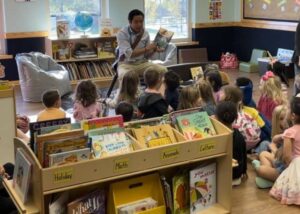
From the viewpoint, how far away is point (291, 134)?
3.40 meters

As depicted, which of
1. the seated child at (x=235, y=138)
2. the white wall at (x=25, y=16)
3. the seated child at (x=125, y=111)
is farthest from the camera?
the white wall at (x=25, y=16)

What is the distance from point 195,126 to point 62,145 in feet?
2.52

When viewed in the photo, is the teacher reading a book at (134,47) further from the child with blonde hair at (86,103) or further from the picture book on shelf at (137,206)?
the picture book on shelf at (137,206)

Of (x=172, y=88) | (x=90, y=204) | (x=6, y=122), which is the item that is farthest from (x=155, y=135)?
(x=172, y=88)

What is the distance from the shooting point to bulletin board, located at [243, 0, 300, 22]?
8195mm

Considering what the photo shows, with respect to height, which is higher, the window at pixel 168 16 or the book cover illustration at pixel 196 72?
the window at pixel 168 16

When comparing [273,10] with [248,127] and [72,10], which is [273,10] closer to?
[72,10]

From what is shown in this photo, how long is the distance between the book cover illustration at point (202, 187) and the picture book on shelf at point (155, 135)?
221 millimetres

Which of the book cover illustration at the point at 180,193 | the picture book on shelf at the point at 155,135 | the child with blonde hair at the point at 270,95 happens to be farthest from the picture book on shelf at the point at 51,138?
the child with blonde hair at the point at 270,95

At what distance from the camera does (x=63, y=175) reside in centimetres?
218

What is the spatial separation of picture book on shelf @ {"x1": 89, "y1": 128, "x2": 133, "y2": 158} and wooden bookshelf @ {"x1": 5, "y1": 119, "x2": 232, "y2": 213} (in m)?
0.09

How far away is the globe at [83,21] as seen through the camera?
25.6 feet

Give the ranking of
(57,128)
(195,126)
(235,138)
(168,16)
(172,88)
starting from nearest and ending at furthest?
(57,128)
(195,126)
(235,138)
(172,88)
(168,16)

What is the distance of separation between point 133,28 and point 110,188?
3759 mm
